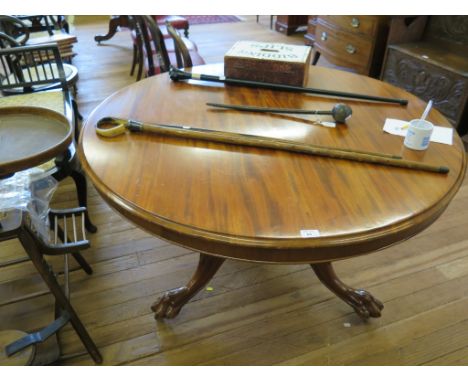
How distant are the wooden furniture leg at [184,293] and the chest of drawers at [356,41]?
2218 mm

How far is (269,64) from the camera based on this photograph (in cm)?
133

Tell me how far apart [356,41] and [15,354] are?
2.88 metres

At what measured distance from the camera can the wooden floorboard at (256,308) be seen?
50.2 inches

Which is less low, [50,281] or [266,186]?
[266,186]

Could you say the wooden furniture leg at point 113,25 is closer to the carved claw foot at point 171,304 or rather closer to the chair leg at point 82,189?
the chair leg at point 82,189

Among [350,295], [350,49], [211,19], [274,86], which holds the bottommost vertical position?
[350,295]

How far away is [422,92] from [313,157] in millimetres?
2077

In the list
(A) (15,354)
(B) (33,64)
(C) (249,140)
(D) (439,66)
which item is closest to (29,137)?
(C) (249,140)

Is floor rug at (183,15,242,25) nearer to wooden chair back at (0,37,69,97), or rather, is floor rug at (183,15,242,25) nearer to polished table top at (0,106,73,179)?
wooden chair back at (0,37,69,97)

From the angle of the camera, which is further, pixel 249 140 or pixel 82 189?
pixel 82 189

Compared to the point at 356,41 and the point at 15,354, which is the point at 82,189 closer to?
the point at 15,354

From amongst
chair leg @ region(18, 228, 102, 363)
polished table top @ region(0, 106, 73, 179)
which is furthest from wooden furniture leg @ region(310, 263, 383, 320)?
polished table top @ region(0, 106, 73, 179)

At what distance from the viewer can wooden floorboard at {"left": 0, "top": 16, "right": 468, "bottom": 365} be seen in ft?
4.18

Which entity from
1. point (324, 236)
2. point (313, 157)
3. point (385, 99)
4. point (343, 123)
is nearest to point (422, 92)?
point (385, 99)
